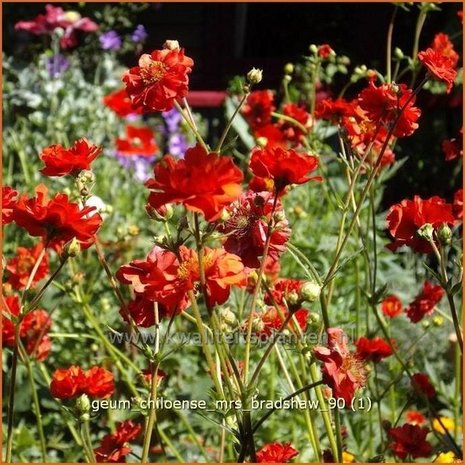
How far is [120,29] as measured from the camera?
527cm

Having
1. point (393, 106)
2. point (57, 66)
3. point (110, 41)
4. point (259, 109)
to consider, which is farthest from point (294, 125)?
point (110, 41)

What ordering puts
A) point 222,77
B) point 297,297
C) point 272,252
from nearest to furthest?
1. point 297,297
2. point 272,252
3. point 222,77

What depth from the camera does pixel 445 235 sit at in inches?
44.4

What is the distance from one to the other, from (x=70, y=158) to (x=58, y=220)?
0.33 feet

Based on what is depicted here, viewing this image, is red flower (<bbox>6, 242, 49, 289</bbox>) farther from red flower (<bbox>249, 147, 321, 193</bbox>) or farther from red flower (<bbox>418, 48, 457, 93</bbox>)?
red flower (<bbox>418, 48, 457, 93</bbox>)

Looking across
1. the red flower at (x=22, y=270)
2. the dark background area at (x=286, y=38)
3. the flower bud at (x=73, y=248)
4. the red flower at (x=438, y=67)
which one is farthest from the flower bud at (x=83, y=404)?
the dark background area at (x=286, y=38)

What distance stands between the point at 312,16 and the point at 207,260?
460 cm

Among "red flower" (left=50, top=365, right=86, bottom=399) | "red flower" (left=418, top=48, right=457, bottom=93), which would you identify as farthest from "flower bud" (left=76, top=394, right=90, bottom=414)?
"red flower" (left=418, top=48, right=457, bottom=93)

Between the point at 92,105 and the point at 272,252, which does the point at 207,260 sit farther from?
the point at 92,105

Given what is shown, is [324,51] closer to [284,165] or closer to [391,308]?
[391,308]

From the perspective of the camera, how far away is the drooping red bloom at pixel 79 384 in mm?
1185

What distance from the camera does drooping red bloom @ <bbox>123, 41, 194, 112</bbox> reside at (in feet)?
3.28

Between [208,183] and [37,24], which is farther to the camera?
[37,24]

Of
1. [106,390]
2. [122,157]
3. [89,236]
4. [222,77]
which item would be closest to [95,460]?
[106,390]
